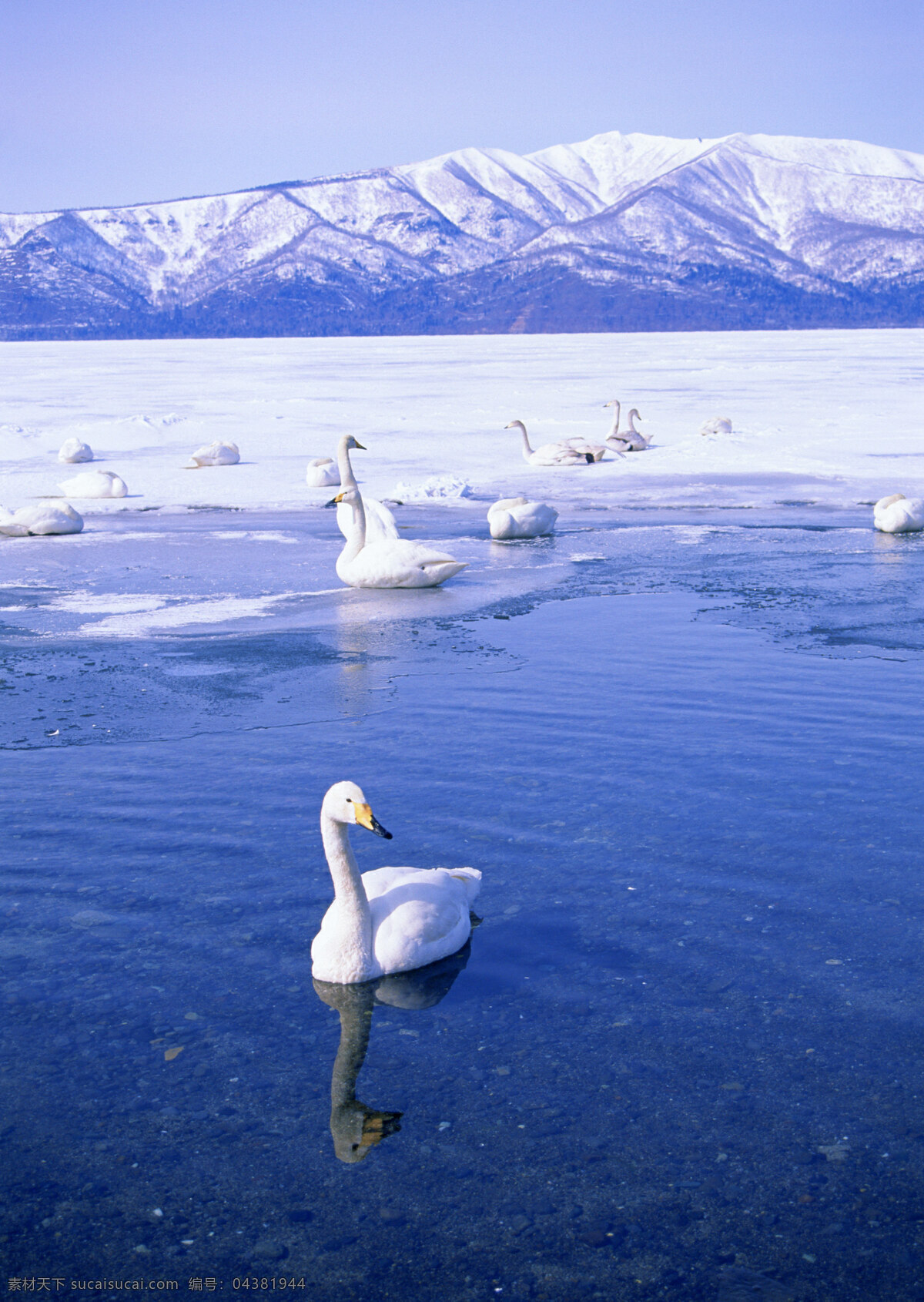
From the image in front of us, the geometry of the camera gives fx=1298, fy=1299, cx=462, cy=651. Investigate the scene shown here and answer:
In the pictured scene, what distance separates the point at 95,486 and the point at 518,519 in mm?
7339

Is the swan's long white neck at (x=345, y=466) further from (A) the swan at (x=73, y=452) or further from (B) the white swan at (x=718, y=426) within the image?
(B) the white swan at (x=718, y=426)

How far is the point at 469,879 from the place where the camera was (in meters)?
5.38

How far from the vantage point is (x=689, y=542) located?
1476cm

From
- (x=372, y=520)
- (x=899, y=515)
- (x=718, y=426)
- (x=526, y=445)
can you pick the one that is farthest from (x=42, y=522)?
(x=718, y=426)

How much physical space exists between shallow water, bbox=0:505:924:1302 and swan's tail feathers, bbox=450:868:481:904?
16 centimetres

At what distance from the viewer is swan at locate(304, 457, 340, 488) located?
20.0 m

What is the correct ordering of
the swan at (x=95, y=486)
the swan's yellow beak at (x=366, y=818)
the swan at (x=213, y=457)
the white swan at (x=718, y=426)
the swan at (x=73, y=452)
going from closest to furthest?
the swan's yellow beak at (x=366, y=818) < the swan at (x=95, y=486) < the swan at (x=213, y=457) < the swan at (x=73, y=452) < the white swan at (x=718, y=426)

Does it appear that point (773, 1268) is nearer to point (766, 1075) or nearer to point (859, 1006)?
point (766, 1075)

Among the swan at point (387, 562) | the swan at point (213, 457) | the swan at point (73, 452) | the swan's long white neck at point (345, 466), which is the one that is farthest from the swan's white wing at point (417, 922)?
the swan at point (73, 452)

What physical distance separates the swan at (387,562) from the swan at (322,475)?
7641 mm

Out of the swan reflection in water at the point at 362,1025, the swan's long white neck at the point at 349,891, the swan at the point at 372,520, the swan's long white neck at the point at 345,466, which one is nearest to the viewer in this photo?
the swan reflection in water at the point at 362,1025

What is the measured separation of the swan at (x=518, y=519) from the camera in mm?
14930

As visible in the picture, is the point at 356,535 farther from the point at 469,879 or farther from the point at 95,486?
the point at 95,486

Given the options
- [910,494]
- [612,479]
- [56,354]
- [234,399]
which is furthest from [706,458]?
[56,354]
